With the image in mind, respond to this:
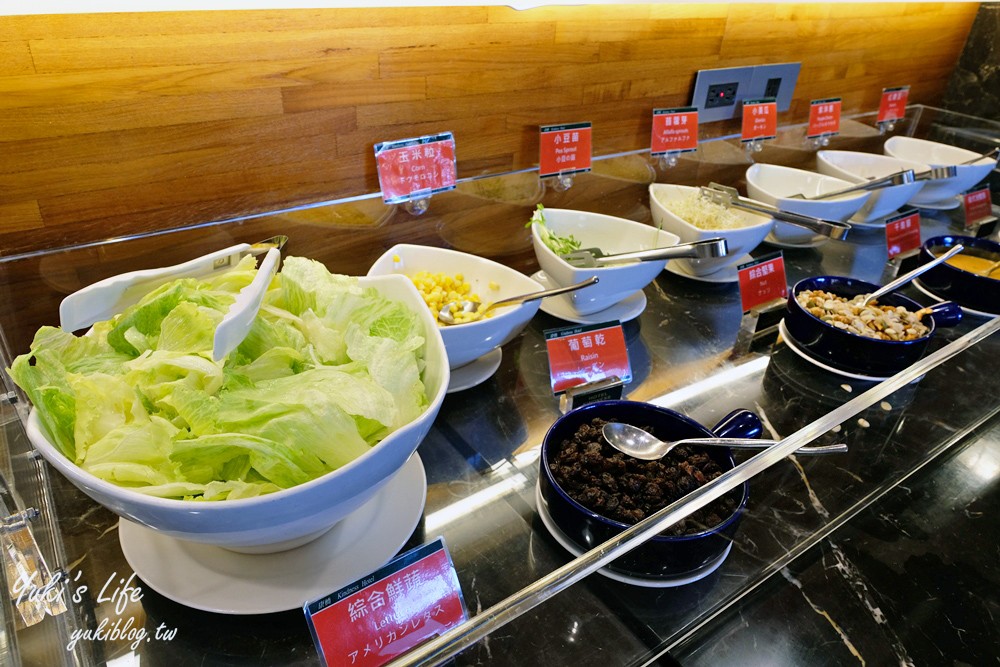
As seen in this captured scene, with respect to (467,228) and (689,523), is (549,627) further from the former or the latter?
(467,228)

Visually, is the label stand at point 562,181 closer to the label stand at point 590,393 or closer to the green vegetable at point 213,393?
the label stand at point 590,393

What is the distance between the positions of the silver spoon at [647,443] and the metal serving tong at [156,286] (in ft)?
1.81

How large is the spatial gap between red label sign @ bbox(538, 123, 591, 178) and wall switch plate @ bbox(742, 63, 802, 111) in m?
0.72

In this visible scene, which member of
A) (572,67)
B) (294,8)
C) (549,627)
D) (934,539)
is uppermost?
(294,8)

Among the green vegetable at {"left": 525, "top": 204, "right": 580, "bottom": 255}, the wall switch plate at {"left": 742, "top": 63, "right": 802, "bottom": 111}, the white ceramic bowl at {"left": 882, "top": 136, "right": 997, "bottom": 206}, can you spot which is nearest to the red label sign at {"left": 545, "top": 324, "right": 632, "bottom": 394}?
the green vegetable at {"left": 525, "top": 204, "right": 580, "bottom": 255}

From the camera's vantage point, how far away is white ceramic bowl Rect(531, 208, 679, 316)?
136 centimetres

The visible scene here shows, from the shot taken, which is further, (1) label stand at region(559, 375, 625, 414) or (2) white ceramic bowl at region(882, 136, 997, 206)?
(2) white ceramic bowl at region(882, 136, 997, 206)

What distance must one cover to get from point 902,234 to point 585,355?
1.31 metres

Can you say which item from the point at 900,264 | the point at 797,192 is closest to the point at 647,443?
the point at 900,264

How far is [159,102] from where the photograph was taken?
43.5 inches

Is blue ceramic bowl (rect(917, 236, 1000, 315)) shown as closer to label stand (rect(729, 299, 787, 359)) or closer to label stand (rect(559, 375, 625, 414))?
label stand (rect(729, 299, 787, 359))

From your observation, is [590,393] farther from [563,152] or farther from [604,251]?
[563,152]

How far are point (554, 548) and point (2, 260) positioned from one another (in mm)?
997

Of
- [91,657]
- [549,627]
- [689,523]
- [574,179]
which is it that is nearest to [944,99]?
[574,179]
